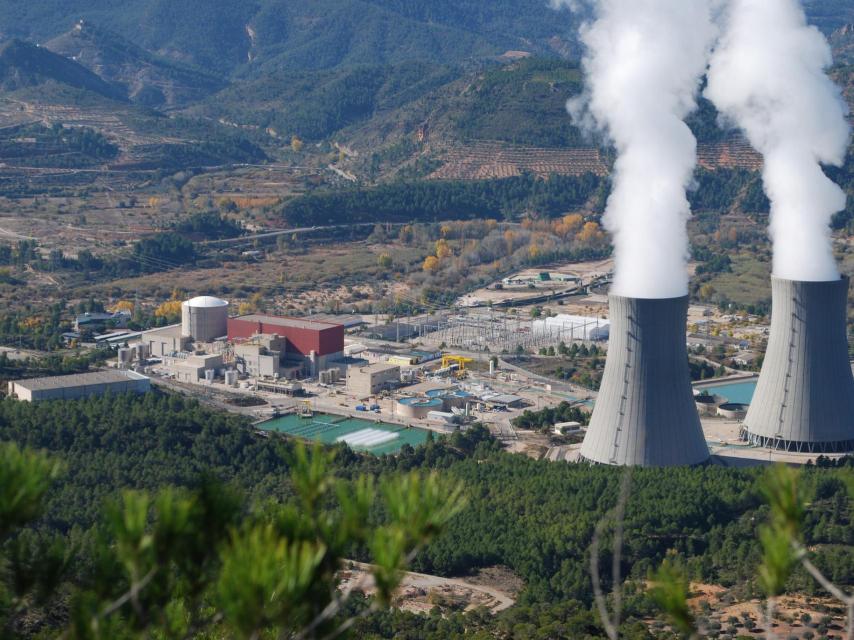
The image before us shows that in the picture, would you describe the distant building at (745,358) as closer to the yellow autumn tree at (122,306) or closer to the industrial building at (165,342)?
the industrial building at (165,342)

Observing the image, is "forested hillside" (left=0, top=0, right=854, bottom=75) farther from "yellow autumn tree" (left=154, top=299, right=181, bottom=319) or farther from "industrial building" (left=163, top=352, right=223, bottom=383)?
"industrial building" (left=163, top=352, right=223, bottom=383)

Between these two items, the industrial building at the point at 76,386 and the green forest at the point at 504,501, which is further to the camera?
the industrial building at the point at 76,386

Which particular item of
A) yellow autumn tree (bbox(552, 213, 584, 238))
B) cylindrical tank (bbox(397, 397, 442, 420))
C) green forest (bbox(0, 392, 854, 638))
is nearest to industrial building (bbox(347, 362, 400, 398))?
cylindrical tank (bbox(397, 397, 442, 420))

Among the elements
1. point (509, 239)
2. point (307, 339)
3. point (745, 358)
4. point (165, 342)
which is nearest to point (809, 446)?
point (745, 358)

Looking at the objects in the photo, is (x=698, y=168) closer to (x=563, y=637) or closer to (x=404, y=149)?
(x=404, y=149)

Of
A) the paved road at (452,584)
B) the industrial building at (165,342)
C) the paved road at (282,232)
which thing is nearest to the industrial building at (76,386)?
the industrial building at (165,342)

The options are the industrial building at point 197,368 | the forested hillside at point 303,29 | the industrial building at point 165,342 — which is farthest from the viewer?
the forested hillside at point 303,29

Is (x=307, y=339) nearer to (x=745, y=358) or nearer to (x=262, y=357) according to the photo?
(x=262, y=357)
